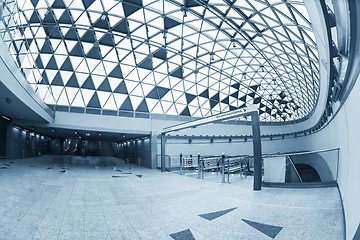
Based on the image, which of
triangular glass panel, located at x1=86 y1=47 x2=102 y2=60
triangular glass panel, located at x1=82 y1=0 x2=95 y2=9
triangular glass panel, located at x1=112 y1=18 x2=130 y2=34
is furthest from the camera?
triangular glass panel, located at x1=86 y1=47 x2=102 y2=60

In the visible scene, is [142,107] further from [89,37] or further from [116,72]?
[89,37]

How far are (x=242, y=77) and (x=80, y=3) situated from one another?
21.5m

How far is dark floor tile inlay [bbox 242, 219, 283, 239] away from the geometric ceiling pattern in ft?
40.2

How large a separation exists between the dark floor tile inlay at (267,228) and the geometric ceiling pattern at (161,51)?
482 inches

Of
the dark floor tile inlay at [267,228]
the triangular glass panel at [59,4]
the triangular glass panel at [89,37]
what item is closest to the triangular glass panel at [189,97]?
the triangular glass panel at [89,37]

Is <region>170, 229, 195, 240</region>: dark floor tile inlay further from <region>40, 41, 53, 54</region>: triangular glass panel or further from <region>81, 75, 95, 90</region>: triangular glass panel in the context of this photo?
<region>40, 41, 53, 54</region>: triangular glass panel

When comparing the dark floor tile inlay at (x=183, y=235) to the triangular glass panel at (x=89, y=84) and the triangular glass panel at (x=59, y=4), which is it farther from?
the triangular glass panel at (x=89, y=84)

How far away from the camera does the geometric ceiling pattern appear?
48.3 ft

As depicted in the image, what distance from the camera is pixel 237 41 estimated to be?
19.8m

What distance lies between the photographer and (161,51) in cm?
2286

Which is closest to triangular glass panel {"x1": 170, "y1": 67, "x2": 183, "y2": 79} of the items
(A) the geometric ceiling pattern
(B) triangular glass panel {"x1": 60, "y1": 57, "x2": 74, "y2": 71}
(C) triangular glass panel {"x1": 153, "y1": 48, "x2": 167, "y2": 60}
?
(A) the geometric ceiling pattern

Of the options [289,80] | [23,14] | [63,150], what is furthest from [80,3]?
[63,150]

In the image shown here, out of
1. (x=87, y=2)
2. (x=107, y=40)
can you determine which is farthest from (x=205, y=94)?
(x=87, y=2)

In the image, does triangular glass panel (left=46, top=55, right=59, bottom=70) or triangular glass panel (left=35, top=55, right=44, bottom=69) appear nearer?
triangular glass panel (left=35, top=55, right=44, bottom=69)
